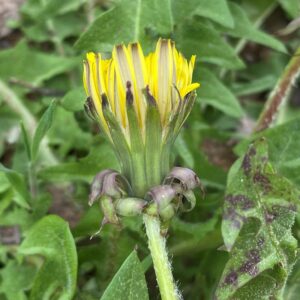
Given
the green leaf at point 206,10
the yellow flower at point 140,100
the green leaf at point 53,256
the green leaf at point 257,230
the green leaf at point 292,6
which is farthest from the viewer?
the green leaf at point 292,6

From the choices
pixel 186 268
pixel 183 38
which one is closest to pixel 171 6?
pixel 183 38

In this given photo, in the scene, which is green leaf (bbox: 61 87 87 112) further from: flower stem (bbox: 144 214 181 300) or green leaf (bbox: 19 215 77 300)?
flower stem (bbox: 144 214 181 300)

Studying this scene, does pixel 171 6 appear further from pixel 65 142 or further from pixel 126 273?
pixel 126 273

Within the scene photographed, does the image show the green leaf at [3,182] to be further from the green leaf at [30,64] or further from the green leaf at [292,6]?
the green leaf at [292,6]

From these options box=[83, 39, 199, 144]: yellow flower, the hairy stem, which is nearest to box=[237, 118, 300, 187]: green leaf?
the hairy stem

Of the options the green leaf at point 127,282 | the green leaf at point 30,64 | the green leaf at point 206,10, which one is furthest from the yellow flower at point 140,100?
the green leaf at point 30,64

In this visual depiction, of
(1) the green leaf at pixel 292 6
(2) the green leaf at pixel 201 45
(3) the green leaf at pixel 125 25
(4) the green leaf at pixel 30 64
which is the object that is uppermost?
(4) the green leaf at pixel 30 64
